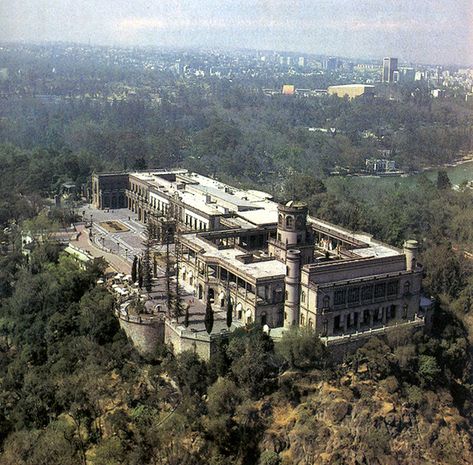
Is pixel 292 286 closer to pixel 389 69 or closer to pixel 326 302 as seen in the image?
pixel 326 302

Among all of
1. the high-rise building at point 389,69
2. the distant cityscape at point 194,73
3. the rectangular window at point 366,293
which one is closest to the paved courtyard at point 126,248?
the rectangular window at point 366,293

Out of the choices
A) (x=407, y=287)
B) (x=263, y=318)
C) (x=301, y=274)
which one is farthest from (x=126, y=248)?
(x=407, y=287)

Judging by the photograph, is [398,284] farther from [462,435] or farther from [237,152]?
[237,152]

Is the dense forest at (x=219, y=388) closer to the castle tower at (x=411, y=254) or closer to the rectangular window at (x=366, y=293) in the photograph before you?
the rectangular window at (x=366, y=293)

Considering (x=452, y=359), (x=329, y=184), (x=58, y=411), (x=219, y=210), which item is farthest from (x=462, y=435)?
(x=329, y=184)

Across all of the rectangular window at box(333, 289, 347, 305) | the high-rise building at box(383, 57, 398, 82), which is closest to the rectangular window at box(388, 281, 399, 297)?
the rectangular window at box(333, 289, 347, 305)

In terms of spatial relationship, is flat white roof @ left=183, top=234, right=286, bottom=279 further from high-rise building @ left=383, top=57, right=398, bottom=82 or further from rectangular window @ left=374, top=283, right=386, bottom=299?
high-rise building @ left=383, top=57, right=398, bottom=82
